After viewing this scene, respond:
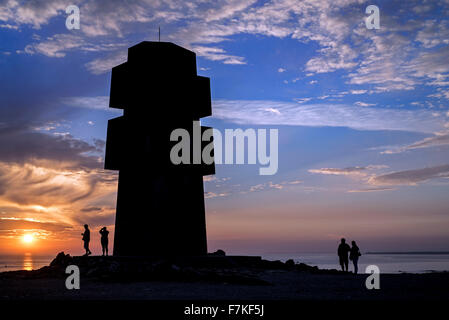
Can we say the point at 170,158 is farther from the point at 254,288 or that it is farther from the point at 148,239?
the point at 254,288

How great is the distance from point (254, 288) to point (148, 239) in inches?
329

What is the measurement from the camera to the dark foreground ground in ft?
39.7

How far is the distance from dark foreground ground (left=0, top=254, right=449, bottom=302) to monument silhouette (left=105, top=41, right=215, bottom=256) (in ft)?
7.41

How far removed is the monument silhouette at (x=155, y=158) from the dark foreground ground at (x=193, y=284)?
7.41 ft

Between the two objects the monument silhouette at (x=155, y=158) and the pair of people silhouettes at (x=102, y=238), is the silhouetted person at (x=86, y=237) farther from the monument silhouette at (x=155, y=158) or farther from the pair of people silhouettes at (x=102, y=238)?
the monument silhouette at (x=155, y=158)

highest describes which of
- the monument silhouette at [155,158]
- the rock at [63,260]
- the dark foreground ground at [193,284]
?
the monument silhouette at [155,158]

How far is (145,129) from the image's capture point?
22.0 metres

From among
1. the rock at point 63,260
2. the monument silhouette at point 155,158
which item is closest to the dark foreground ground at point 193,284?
the rock at point 63,260

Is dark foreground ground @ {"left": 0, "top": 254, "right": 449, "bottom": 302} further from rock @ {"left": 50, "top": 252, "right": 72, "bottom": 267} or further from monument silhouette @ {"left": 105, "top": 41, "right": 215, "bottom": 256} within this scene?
monument silhouette @ {"left": 105, "top": 41, "right": 215, "bottom": 256}

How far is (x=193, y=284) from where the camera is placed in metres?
15.6

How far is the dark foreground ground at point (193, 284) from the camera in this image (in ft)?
39.7

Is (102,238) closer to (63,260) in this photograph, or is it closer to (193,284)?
(63,260)

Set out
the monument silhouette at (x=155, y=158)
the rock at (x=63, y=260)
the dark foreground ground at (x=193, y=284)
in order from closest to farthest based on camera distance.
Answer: the dark foreground ground at (x=193, y=284), the monument silhouette at (x=155, y=158), the rock at (x=63, y=260)
